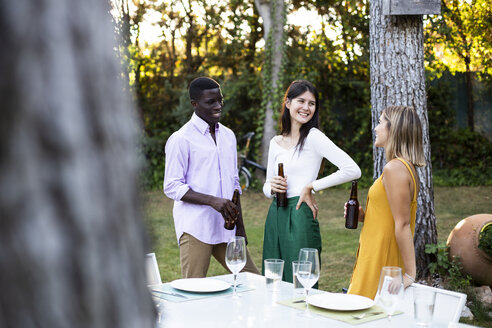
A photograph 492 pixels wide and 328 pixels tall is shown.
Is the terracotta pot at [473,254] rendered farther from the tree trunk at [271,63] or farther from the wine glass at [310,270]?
the tree trunk at [271,63]

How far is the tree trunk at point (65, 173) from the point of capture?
47 cm

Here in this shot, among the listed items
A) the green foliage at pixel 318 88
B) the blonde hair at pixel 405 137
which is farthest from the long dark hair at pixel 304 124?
the green foliage at pixel 318 88

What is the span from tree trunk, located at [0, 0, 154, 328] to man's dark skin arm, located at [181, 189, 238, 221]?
3.01 metres

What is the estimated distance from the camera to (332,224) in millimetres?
9133

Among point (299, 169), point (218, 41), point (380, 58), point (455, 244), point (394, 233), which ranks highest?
point (218, 41)

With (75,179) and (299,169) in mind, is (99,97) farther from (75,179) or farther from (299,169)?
(299,169)

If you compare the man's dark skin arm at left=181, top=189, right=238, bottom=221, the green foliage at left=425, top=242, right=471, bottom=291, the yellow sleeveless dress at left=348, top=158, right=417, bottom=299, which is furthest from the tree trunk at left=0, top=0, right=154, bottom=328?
the green foliage at left=425, top=242, right=471, bottom=291

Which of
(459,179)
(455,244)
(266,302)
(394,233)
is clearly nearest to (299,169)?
(394,233)

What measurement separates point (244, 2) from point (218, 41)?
6.11ft

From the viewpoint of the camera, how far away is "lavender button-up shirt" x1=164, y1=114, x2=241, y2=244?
3.61m

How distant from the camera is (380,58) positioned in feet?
16.8

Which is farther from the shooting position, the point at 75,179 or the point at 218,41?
the point at 218,41

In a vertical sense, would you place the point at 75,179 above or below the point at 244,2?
below

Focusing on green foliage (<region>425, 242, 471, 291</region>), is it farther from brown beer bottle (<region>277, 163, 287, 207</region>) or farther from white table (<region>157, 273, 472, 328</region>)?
white table (<region>157, 273, 472, 328</region>)
